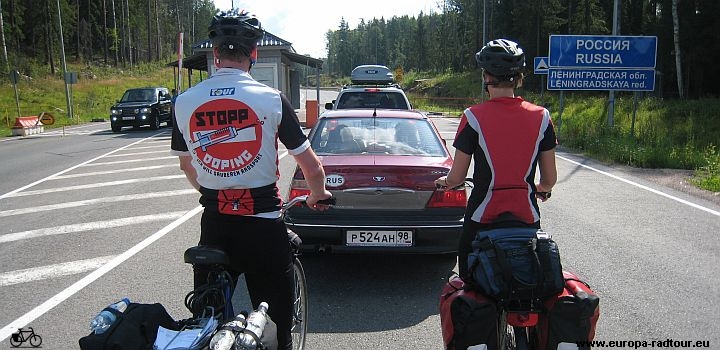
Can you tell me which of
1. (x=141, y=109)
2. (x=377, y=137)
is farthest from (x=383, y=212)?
(x=141, y=109)

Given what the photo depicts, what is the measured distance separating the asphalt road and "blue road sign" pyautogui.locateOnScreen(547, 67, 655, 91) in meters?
9.07

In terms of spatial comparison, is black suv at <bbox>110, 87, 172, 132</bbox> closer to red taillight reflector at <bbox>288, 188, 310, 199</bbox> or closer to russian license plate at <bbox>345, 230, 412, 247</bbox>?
red taillight reflector at <bbox>288, 188, 310, 199</bbox>

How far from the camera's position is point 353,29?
18062 cm

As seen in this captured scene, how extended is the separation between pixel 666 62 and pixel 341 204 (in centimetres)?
4587

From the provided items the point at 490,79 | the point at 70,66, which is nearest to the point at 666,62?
the point at 490,79

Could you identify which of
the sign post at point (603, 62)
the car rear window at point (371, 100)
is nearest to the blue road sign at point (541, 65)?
the sign post at point (603, 62)

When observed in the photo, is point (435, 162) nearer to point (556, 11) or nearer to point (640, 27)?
point (640, 27)

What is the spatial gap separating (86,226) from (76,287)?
266 cm

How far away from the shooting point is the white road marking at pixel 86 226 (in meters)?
7.22

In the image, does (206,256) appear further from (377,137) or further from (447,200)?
(377,137)

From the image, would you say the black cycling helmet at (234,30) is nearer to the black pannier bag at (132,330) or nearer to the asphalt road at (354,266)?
the black pannier bag at (132,330)

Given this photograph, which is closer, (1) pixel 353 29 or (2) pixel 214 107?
(2) pixel 214 107

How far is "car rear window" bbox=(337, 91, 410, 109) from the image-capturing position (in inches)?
496

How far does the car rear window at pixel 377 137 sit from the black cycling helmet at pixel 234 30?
3.03 m
